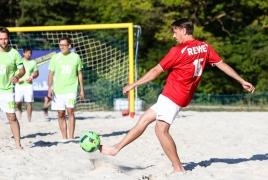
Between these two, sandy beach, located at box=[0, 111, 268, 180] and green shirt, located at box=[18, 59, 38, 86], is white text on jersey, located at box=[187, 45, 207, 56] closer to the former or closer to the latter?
sandy beach, located at box=[0, 111, 268, 180]

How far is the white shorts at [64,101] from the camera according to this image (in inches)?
398

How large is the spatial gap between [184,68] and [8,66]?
292 cm

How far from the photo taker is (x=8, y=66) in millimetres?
8562

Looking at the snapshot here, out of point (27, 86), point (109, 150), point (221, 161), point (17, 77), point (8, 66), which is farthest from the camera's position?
point (27, 86)

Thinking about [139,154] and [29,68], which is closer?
[139,154]

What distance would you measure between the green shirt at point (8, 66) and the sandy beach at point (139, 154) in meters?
0.89

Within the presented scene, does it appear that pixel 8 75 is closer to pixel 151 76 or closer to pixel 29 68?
pixel 151 76

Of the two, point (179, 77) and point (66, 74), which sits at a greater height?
point (179, 77)

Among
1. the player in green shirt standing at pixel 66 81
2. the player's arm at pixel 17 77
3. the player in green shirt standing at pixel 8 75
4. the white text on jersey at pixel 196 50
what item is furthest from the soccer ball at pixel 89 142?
the player in green shirt standing at pixel 66 81

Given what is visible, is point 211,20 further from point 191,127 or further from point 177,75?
point 177,75

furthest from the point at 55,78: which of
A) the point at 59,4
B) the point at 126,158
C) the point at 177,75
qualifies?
the point at 59,4

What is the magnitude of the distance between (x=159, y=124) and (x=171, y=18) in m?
29.8

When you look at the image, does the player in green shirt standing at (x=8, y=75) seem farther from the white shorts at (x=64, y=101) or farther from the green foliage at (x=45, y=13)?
the green foliage at (x=45, y=13)

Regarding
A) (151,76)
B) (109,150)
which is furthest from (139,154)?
(151,76)
